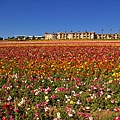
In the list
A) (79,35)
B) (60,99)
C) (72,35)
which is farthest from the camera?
(72,35)

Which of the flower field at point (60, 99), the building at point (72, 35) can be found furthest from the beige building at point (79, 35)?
the flower field at point (60, 99)

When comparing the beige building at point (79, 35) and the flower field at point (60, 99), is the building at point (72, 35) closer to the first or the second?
the beige building at point (79, 35)

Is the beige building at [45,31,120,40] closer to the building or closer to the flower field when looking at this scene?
the building

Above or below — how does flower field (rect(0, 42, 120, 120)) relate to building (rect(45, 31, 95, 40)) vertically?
below

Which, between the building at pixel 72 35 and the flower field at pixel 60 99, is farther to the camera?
the building at pixel 72 35

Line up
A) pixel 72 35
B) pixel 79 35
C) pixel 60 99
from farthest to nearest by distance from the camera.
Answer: pixel 72 35 → pixel 79 35 → pixel 60 99

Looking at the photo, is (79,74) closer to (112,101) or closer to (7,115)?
(112,101)

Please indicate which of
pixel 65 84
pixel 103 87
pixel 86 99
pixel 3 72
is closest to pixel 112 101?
pixel 86 99

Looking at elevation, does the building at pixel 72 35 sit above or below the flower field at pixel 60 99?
above

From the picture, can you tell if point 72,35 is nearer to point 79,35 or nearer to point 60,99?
point 79,35

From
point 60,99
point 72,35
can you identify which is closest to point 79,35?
point 72,35

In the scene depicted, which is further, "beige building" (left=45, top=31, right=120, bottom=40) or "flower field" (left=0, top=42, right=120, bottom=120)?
"beige building" (left=45, top=31, right=120, bottom=40)

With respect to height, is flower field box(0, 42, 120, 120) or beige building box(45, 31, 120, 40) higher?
beige building box(45, 31, 120, 40)

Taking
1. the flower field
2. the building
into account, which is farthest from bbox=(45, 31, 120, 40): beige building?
the flower field
